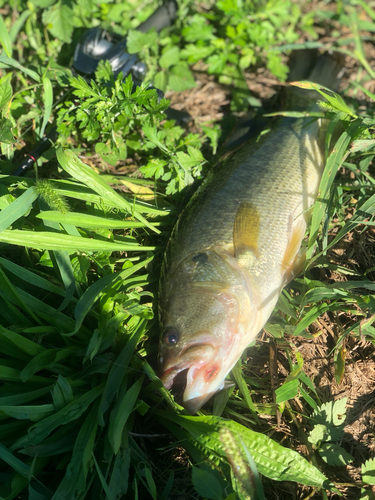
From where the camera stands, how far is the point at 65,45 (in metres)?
3.98

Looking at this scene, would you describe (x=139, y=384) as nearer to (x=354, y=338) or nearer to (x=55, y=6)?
(x=354, y=338)

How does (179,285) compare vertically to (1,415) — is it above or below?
above

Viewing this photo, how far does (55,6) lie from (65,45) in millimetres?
358

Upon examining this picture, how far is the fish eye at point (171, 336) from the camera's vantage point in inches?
94.3

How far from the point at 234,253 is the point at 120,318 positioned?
0.91 m

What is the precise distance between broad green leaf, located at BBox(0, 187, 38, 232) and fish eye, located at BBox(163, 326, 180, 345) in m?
1.23

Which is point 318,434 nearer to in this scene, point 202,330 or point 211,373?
point 211,373

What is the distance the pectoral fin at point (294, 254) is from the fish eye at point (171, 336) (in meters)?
0.96

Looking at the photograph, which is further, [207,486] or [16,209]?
[16,209]

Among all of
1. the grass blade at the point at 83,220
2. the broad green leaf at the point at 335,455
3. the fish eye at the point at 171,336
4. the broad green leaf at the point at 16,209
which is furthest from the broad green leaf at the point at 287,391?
the broad green leaf at the point at 16,209

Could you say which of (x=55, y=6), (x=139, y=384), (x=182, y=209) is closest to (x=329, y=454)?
(x=139, y=384)

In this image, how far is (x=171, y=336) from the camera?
2416mm

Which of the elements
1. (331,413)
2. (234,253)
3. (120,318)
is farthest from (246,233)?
(331,413)

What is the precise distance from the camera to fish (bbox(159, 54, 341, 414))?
2.36m
